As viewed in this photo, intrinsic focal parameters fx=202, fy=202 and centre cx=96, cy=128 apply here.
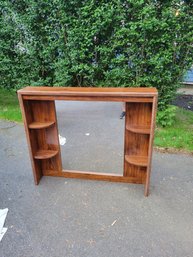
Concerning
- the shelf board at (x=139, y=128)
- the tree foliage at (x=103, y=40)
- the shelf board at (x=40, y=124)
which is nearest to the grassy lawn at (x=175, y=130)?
the tree foliage at (x=103, y=40)

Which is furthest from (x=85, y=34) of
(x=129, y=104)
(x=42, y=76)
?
(x=129, y=104)

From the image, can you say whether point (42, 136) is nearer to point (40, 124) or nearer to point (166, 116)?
point (40, 124)

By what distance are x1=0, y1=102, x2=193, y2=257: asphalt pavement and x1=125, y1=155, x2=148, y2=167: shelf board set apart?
261mm

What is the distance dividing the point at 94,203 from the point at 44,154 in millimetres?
783

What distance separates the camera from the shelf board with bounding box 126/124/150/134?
6.51 ft

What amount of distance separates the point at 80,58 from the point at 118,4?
3.20 feet

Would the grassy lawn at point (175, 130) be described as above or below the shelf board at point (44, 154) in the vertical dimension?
below

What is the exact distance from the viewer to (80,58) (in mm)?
3402

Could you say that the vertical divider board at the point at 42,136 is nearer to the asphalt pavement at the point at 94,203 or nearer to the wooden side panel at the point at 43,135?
the wooden side panel at the point at 43,135

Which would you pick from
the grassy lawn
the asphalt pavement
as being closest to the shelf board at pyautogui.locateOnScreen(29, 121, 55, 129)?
the asphalt pavement

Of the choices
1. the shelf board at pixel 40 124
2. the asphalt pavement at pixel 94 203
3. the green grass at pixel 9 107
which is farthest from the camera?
the green grass at pixel 9 107

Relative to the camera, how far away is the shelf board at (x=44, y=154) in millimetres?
2287

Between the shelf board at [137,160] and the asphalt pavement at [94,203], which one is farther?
the shelf board at [137,160]

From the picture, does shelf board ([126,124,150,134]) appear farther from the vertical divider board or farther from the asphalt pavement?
the vertical divider board
